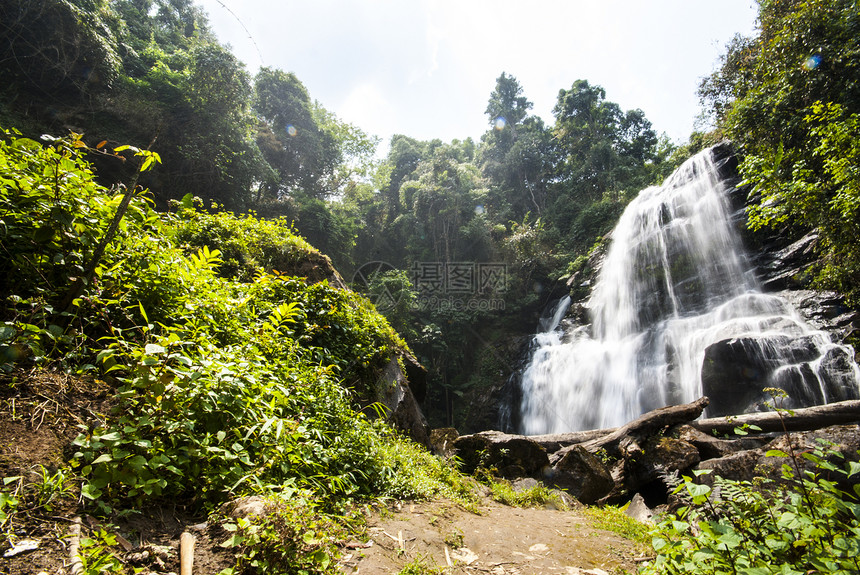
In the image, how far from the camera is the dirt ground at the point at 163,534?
1442 millimetres

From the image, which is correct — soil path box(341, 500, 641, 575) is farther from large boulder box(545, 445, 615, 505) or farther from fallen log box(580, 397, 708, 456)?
fallen log box(580, 397, 708, 456)

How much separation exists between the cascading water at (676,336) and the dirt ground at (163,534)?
739 centimetres

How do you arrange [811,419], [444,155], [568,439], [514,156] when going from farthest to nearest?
[514,156] < [444,155] < [568,439] < [811,419]

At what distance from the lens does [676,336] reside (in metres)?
11.3

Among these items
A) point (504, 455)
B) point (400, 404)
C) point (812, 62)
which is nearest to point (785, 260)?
point (812, 62)

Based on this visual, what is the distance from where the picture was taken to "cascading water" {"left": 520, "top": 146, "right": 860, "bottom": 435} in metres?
8.10

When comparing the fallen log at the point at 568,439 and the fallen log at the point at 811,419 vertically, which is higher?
the fallen log at the point at 811,419

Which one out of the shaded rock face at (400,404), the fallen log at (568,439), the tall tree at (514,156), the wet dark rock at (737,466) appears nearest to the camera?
the wet dark rock at (737,466)

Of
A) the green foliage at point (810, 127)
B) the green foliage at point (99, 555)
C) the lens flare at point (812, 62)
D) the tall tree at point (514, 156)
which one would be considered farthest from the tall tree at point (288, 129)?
the green foliage at point (99, 555)

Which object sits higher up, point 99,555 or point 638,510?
point 99,555

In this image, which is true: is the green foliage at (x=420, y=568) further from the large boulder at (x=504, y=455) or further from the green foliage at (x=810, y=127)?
the green foliage at (x=810, y=127)

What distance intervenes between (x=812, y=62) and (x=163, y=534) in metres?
15.1

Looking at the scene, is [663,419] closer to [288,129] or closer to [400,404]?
Answer: [400,404]

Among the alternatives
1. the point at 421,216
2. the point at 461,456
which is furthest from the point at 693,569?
the point at 421,216
